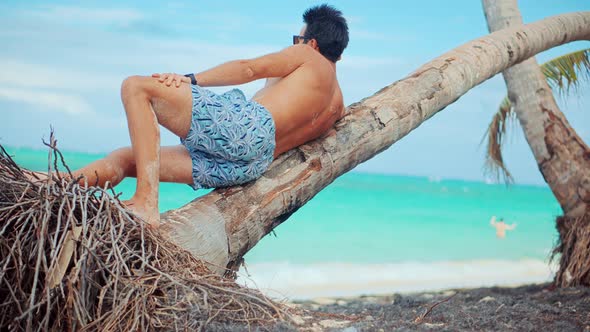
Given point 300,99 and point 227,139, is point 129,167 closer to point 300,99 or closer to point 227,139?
point 227,139

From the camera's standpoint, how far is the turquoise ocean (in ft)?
45.5

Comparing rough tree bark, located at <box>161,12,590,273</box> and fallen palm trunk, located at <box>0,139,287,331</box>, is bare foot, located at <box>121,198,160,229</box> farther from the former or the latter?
fallen palm trunk, located at <box>0,139,287,331</box>

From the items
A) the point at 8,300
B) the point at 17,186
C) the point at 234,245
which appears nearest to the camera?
the point at 8,300

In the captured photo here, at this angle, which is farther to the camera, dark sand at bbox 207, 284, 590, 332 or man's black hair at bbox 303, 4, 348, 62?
man's black hair at bbox 303, 4, 348, 62

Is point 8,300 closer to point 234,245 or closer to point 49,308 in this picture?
point 49,308

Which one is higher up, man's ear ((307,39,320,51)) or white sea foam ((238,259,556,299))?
man's ear ((307,39,320,51))

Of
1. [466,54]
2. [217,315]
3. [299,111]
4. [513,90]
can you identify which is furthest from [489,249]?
[217,315]

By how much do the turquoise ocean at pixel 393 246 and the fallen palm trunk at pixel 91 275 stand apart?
75 cm

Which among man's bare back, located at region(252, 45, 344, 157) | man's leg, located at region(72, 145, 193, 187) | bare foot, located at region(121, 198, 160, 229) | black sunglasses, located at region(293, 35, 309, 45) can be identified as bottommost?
bare foot, located at region(121, 198, 160, 229)

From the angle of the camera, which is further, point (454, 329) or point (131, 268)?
point (454, 329)

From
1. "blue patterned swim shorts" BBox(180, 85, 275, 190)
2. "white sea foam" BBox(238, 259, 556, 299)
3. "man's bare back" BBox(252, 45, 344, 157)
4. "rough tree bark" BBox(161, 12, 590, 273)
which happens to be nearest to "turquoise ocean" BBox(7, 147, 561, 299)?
"white sea foam" BBox(238, 259, 556, 299)

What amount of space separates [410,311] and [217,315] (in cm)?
213

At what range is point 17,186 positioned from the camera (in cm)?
359

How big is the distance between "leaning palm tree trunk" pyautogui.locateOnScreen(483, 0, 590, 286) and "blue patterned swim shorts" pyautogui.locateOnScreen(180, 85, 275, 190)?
11.6 feet
